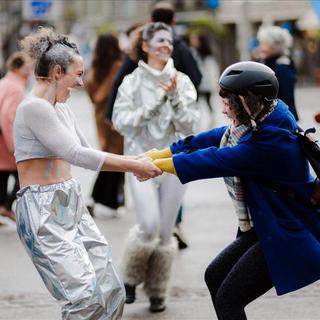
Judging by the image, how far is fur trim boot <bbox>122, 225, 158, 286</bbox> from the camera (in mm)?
7074

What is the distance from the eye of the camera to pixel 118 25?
74.9 meters

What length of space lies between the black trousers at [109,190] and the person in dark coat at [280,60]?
2234 mm

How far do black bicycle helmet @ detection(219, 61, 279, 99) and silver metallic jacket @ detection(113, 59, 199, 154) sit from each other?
231 cm

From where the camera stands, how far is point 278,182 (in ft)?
16.1

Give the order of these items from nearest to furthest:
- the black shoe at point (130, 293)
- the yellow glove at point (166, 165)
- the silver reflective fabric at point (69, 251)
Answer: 1. the yellow glove at point (166, 165)
2. the silver reflective fabric at point (69, 251)
3. the black shoe at point (130, 293)

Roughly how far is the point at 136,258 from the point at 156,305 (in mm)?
335

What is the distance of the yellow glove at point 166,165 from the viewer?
499 centimetres

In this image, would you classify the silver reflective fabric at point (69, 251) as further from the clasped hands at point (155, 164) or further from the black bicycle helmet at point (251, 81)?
the black bicycle helmet at point (251, 81)

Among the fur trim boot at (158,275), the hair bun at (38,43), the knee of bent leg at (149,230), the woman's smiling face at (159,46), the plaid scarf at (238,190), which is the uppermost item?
the hair bun at (38,43)

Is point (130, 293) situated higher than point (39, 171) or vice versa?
point (39, 171)

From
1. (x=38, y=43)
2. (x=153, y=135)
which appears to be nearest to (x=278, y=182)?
(x=38, y=43)

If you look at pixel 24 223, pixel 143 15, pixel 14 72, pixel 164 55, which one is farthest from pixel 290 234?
pixel 143 15

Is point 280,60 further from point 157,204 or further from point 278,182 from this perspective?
point 278,182

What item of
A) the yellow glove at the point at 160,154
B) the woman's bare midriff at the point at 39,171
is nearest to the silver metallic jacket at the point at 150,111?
the yellow glove at the point at 160,154
